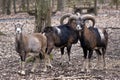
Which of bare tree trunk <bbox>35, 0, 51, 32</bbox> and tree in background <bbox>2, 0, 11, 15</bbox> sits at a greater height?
bare tree trunk <bbox>35, 0, 51, 32</bbox>

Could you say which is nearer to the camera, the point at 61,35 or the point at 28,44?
the point at 28,44

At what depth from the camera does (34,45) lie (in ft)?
36.2

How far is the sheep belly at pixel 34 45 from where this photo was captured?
11016 millimetres

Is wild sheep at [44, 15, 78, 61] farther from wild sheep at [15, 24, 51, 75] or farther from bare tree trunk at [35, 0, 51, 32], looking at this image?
bare tree trunk at [35, 0, 51, 32]

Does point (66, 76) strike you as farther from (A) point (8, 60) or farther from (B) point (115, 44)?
(B) point (115, 44)

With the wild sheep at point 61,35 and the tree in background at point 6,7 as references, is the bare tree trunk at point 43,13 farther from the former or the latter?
the tree in background at point 6,7

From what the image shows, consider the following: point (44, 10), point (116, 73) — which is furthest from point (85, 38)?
point (44, 10)

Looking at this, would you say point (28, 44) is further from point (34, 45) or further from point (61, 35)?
point (61, 35)

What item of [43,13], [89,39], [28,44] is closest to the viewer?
[28,44]

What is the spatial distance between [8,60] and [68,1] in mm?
41670

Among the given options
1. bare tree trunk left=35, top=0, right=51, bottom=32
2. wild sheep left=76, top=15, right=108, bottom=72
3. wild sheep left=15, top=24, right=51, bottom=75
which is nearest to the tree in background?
bare tree trunk left=35, top=0, right=51, bottom=32

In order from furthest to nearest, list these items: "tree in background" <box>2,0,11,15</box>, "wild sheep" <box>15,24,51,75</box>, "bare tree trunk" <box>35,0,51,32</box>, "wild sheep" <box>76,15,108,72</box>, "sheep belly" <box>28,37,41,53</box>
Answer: "tree in background" <box>2,0,11,15</box> → "bare tree trunk" <box>35,0,51,32</box> → "wild sheep" <box>76,15,108,72</box> → "sheep belly" <box>28,37,41,53</box> → "wild sheep" <box>15,24,51,75</box>

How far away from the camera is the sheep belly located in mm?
11016

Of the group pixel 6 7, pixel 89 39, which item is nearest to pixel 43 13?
pixel 89 39
